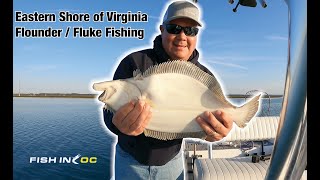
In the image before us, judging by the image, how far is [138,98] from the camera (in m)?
1.32

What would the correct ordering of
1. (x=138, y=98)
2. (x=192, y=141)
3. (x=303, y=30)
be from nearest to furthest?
(x=303, y=30)
(x=138, y=98)
(x=192, y=141)

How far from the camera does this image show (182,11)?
1.37 metres

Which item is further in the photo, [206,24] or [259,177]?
[259,177]

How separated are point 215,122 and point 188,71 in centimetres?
26

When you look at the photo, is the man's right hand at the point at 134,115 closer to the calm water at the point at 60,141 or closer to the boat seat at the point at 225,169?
the calm water at the point at 60,141

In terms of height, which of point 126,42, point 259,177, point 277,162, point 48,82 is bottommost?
point 259,177

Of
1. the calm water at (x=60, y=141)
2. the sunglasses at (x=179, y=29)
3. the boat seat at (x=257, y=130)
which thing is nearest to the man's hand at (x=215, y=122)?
the boat seat at (x=257, y=130)

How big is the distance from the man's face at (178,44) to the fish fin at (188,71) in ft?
0.15

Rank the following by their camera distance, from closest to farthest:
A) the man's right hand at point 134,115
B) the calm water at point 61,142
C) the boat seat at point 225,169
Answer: the man's right hand at point 134,115 → the calm water at point 61,142 → the boat seat at point 225,169

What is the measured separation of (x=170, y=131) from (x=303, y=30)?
0.92 metres

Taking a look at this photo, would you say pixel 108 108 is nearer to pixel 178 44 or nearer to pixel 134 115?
pixel 134 115

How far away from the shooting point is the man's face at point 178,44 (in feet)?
4.60
